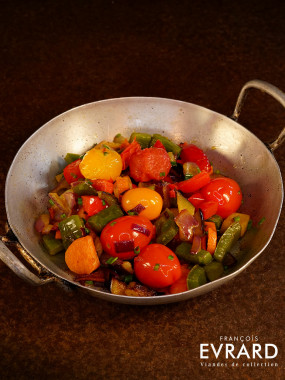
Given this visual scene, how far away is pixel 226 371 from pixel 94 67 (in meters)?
1.85

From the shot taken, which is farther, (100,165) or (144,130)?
(144,130)

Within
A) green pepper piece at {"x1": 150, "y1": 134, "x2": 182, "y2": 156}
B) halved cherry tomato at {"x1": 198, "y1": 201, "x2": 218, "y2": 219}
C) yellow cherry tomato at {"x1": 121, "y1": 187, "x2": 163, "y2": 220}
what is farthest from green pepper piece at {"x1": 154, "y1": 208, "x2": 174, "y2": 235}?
green pepper piece at {"x1": 150, "y1": 134, "x2": 182, "y2": 156}

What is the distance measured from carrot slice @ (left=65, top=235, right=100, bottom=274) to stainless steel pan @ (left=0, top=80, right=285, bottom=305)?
2.1 inches

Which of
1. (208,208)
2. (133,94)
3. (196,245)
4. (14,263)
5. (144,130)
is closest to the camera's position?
(14,263)

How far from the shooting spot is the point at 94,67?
2652 millimetres

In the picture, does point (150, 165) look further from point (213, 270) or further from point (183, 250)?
point (213, 270)

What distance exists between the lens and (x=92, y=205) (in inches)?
66.3

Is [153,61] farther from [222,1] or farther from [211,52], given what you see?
[222,1]

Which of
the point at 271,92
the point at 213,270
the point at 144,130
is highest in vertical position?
the point at 271,92

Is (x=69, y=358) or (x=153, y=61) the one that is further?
(x=153, y=61)

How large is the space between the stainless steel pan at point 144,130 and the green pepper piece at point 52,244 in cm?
2

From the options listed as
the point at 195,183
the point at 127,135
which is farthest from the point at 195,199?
the point at 127,135

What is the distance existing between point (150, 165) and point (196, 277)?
0.49 meters

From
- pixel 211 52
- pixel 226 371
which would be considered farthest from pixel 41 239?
pixel 211 52
